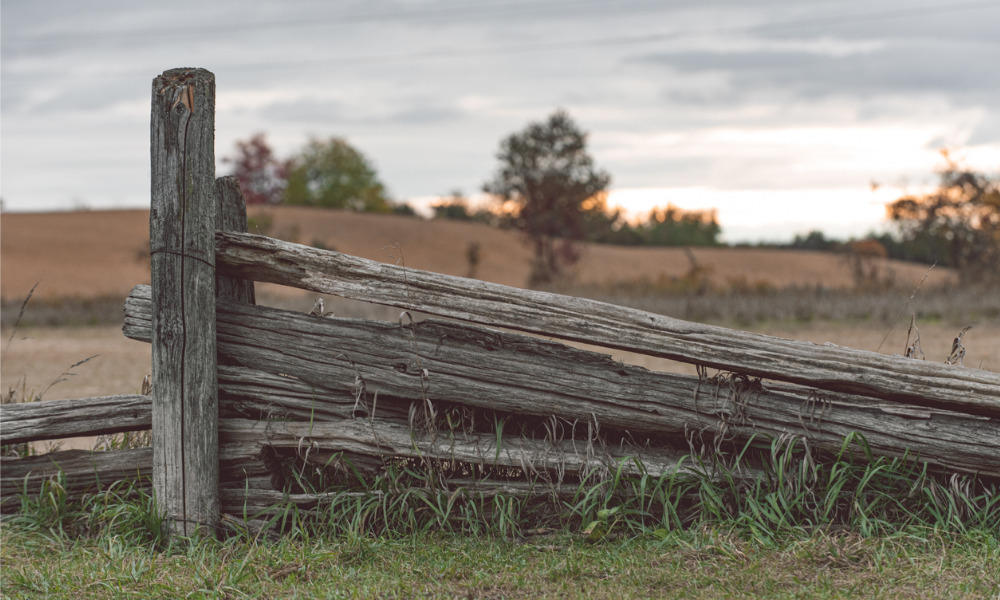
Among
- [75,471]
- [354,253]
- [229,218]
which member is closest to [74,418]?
[75,471]

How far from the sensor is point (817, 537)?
308cm

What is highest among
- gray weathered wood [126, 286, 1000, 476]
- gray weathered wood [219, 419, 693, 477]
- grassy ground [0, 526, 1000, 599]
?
gray weathered wood [126, 286, 1000, 476]

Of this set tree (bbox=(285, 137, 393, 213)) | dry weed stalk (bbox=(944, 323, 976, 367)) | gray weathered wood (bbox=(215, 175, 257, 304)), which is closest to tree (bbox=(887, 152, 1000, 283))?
dry weed stalk (bbox=(944, 323, 976, 367))

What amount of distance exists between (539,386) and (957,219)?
70.4ft

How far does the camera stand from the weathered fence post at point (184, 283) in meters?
3.21

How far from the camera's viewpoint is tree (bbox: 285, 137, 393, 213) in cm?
5891

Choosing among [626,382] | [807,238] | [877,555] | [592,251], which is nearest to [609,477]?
[626,382]

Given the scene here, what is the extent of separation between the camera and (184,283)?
126 inches

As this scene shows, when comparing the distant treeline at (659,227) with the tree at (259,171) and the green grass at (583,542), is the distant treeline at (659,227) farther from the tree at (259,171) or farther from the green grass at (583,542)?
the green grass at (583,542)

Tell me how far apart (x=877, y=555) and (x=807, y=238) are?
42.7 m

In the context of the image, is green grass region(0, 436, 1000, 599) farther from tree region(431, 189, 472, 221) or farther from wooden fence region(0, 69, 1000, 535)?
tree region(431, 189, 472, 221)

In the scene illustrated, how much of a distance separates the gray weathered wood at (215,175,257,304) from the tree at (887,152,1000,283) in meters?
20.6

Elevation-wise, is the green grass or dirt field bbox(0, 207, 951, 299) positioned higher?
dirt field bbox(0, 207, 951, 299)

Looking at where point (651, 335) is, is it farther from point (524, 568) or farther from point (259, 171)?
point (259, 171)
